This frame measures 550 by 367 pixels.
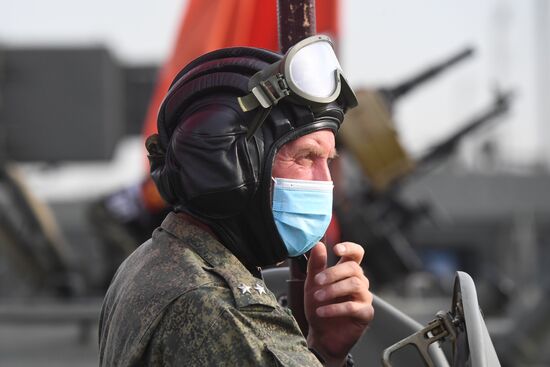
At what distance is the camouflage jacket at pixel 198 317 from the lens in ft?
5.95

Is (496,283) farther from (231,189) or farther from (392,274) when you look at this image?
(231,189)

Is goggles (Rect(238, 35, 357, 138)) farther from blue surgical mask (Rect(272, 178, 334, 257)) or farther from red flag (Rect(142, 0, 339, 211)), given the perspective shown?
red flag (Rect(142, 0, 339, 211))

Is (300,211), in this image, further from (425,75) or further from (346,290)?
(425,75)

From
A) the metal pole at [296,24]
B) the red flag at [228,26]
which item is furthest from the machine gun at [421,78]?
the metal pole at [296,24]

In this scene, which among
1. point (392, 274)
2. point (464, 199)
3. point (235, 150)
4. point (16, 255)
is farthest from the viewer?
Result: point (464, 199)

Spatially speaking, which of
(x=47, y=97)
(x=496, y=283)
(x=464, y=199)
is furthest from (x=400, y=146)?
(x=464, y=199)

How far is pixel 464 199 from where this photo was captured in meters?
40.9

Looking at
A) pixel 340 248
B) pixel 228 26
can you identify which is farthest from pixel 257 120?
pixel 228 26

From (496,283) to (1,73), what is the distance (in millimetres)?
→ 6701

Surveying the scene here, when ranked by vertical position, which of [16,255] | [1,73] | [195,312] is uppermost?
[195,312]

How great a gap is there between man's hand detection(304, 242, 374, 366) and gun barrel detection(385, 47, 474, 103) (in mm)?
10460

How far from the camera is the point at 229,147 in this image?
6.61 ft

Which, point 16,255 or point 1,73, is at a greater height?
point 1,73

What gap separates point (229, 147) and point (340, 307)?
419mm
